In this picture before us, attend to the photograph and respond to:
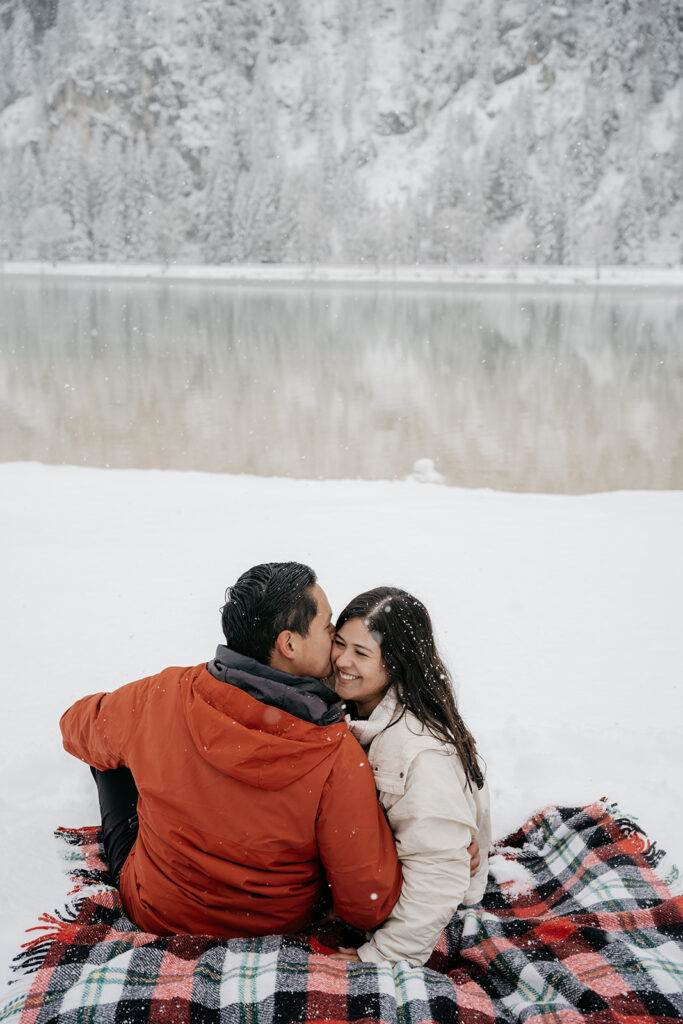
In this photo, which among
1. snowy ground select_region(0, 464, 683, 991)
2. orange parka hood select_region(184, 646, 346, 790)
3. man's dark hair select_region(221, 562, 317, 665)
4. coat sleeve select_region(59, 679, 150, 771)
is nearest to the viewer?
orange parka hood select_region(184, 646, 346, 790)

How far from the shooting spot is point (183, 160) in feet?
360

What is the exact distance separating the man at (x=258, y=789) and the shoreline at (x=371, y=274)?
6068 centimetres

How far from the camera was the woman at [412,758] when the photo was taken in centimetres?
179

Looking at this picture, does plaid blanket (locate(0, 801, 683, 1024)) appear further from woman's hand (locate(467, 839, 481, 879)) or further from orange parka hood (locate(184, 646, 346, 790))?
orange parka hood (locate(184, 646, 346, 790))

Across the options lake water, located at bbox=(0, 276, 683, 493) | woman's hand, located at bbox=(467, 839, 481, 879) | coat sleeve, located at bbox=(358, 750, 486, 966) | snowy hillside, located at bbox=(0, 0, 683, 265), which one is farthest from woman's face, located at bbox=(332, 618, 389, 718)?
snowy hillside, located at bbox=(0, 0, 683, 265)

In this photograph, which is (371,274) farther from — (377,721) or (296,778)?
(296,778)

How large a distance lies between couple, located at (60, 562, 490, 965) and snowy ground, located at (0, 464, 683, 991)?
22.4 inches

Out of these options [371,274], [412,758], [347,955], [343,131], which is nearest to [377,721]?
[412,758]

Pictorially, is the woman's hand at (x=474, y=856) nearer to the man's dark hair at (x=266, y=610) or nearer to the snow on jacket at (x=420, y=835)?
the snow on jacket at (x=420, y=835)

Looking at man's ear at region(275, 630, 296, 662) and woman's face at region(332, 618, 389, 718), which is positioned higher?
man's ear at region(275, 630, 296, 662)

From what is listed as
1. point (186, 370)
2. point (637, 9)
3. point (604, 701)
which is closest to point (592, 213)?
point (637, 9)

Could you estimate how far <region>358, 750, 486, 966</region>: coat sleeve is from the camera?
5.83 feet

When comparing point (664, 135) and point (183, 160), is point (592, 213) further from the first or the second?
point (183, 160)

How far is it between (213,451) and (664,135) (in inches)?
4149
